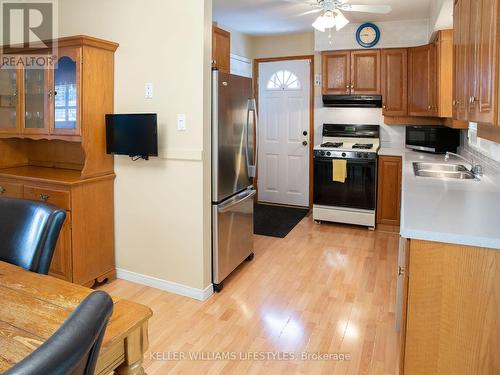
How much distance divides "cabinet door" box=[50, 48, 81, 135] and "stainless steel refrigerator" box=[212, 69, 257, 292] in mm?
985

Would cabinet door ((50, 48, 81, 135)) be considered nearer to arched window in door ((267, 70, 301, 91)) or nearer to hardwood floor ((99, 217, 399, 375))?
hardwood floor ((99, 217, 399, 375))

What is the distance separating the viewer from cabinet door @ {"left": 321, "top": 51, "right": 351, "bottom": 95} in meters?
4.92

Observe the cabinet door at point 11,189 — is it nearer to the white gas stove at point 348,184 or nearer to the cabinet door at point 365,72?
the white gas stove at point 348,184

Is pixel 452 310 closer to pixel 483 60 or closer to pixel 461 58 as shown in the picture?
pixel 483 60

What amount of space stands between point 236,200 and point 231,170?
26 centimetres

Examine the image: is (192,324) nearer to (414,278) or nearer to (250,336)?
(250,336)

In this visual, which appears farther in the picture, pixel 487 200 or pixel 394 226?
pixel 394 226

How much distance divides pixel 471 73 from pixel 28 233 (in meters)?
2.20

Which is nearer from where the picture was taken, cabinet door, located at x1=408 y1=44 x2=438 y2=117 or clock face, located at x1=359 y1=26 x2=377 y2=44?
cabinet door, located at x1=408 y1=44 x2=438 y2=117

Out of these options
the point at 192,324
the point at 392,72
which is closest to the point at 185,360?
the point at 192,324

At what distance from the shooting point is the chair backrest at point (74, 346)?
1.63 ft

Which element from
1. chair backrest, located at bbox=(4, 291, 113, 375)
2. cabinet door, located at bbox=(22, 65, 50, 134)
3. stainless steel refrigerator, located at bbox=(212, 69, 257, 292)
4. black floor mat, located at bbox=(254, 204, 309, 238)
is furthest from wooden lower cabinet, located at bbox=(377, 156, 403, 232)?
chair backrest, located at bbox=(4, 291, 113, 375)

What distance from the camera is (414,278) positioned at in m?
1.63

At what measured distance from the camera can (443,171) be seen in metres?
3.37
